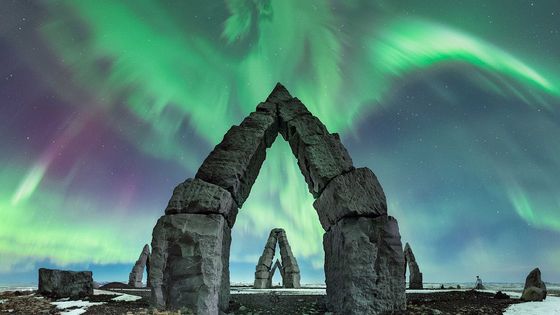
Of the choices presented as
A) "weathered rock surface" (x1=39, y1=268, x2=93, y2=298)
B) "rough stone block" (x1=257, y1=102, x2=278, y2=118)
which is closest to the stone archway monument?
"rough stone block" (x1=257, y1=102, x2=278, y2=118)

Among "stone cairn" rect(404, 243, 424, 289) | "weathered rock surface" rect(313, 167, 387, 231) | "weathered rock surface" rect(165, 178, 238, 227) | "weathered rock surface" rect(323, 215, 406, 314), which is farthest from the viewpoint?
"stone cairn" rect(404, 243, 424, 289)

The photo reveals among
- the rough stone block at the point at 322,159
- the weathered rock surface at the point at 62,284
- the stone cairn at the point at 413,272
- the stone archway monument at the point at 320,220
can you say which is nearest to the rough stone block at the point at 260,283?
the stone cairn at the point at 413,272

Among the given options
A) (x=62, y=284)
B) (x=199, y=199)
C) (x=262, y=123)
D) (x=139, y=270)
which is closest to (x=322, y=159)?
(x=262, y=123)

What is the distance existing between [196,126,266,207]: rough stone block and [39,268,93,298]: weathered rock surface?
276 inches

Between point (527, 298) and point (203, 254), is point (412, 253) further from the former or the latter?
point (203, 254)

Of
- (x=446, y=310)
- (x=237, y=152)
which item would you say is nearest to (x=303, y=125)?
(x=237, y=152)

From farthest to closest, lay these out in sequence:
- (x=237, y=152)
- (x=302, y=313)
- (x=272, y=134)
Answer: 1. (x=272, y=134)
2. (x=302, y=313)
3. (x=237, y=152)

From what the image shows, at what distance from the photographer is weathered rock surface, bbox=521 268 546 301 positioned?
30.1 feet

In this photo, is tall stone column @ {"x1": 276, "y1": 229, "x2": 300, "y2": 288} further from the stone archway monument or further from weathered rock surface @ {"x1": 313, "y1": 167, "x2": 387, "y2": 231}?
weathered rock surface @ {"x1": 313, "y1": 167, "x2": 387, "y2": 231}

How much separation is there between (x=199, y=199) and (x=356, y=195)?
10.5ft

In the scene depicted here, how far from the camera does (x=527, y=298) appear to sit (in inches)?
361

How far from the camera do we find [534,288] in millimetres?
9367

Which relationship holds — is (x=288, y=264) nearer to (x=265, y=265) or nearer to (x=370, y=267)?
(x=265, y=265)

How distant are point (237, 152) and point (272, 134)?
55.8 inches
